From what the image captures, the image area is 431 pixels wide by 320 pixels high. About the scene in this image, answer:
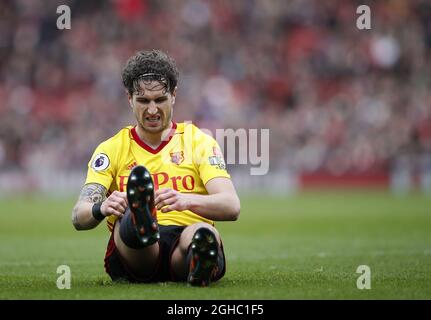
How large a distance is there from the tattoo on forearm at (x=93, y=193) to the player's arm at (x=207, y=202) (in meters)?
0.47

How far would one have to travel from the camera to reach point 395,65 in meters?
25.7

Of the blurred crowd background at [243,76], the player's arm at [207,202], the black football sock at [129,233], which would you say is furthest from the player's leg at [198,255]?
the blurred crowd background at [243,76]

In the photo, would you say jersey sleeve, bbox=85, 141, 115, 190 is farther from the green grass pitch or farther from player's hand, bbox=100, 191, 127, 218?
the green grass pitch

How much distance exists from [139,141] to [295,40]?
21137 millimetres

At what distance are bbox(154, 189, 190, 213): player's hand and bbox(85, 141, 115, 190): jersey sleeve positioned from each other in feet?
2.06

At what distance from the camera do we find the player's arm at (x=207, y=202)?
570cm

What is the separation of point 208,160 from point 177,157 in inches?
11.1

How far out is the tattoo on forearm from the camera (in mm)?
6012

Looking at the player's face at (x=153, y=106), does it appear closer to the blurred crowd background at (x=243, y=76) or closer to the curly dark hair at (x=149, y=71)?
the curly dark hair at (x=149, y=71)

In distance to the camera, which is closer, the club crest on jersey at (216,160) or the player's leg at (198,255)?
the player's leg at (198,255)

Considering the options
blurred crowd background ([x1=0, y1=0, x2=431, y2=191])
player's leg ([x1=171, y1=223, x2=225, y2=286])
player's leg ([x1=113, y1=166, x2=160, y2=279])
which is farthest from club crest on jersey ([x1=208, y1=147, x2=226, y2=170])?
blurred crowd background ([x1=0, y1=0, x2=431, y2=191])

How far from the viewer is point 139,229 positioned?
5.41 m

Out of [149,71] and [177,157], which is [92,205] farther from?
[149,71]

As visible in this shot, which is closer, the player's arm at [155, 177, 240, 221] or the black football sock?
the black football sock
